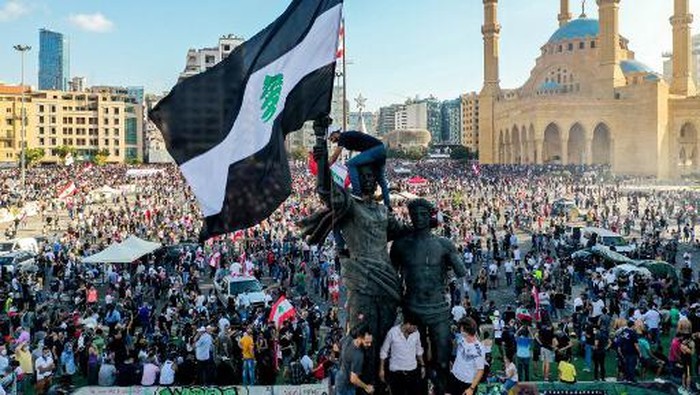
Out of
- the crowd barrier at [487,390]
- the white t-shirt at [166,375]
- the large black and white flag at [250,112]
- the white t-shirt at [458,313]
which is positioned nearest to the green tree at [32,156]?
the white t-shirt at [458,313]

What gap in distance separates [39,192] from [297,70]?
159ft

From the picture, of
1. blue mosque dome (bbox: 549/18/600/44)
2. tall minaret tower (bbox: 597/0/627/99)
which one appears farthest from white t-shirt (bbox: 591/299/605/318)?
blue mosque dome (bbox: 549/18/600/44)

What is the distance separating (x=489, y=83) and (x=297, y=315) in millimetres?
78214

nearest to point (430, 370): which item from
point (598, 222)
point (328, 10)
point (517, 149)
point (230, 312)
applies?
point (328, 10)

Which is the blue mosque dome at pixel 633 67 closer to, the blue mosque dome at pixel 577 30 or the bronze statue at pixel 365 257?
the blue mosque dome at pixel 577 30

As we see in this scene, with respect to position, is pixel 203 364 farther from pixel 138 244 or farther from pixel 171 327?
pixel 138 244

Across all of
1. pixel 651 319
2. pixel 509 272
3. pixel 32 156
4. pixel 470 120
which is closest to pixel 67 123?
pixel 32 156

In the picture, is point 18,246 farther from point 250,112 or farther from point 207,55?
point 207,55

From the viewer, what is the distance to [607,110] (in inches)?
3019

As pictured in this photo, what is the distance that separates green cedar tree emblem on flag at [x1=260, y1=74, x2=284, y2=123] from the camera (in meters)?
5.52

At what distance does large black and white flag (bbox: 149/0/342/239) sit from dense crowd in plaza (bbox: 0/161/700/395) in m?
1.40

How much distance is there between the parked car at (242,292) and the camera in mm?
16500

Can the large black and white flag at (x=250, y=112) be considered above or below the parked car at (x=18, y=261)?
above

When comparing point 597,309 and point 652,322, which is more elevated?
point 597,309
